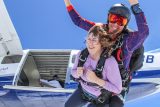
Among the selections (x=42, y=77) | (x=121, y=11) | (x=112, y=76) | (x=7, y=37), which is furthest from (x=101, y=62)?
(x=7, y=37)

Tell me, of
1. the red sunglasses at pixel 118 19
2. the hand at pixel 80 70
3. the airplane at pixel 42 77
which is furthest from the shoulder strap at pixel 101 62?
the airplane at pixel 42 77

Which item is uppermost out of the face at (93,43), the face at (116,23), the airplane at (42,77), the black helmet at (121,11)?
the black helmet at (121,11)

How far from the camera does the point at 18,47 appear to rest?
724 cm

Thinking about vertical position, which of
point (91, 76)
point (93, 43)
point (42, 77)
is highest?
point (93, 43)

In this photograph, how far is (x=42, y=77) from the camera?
717 cm

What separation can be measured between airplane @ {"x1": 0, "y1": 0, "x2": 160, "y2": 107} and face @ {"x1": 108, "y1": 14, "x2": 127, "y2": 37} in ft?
8.69

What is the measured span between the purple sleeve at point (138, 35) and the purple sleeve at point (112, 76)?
0.63 ft

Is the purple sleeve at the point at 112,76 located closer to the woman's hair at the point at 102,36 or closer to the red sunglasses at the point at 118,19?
the woman's hair at the point at 102,36

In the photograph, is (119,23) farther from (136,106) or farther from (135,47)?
(136,106)

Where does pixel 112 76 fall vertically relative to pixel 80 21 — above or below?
below

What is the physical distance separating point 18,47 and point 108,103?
3940 mm

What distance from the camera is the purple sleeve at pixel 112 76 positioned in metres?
3.34

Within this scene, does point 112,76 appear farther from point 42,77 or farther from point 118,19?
point 42,77

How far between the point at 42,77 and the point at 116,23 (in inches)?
156
